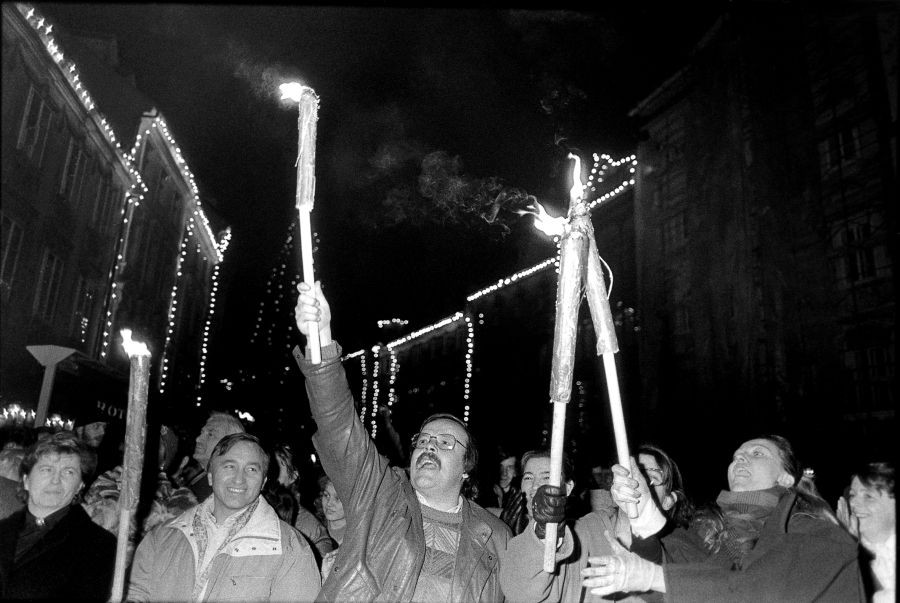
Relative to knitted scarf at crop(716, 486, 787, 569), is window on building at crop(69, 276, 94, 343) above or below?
above

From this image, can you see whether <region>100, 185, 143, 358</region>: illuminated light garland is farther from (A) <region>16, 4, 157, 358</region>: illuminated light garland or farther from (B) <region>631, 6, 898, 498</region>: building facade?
(B) <region>631, 6, 898, 498</region>: building facade

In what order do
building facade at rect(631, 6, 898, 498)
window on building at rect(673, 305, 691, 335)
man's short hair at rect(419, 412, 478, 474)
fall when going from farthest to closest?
window on building at rect(673, 305, 691, 335) → building facade at rect(631, 6, 898, 498) → man's short hair at rect(419, 412, 478, 474)

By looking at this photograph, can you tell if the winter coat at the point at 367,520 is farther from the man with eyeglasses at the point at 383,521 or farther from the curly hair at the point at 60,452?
the curly hair at the point at 60,452

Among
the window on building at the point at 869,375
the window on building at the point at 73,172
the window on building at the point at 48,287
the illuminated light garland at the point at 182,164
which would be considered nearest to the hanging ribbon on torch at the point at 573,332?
the window on building at the point at 869,375

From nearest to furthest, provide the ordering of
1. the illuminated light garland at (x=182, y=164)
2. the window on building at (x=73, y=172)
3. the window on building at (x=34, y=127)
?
the window on building at (x=34, y=127) → the window on building at (x=73, y=172) → the illuminated light garland at (x=182, y=164)

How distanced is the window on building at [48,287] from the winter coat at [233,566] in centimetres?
1355

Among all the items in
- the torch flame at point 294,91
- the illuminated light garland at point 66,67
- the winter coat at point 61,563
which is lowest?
the winter coat at point 61,563

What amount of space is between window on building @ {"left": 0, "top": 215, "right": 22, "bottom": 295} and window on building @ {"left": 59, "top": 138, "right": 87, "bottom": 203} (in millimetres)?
2301

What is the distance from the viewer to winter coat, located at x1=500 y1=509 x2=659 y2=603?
3.12m

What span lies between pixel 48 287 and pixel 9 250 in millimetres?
2356

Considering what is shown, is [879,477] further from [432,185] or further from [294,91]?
[432,185]

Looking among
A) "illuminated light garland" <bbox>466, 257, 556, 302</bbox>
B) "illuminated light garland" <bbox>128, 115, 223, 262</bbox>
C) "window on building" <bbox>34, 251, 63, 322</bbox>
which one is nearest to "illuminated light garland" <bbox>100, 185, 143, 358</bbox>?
"illuminated light garland" <bbox>128, 115, 223, 262</bbox>

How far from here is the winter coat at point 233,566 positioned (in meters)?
3.45

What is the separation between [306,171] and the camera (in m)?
2.88
